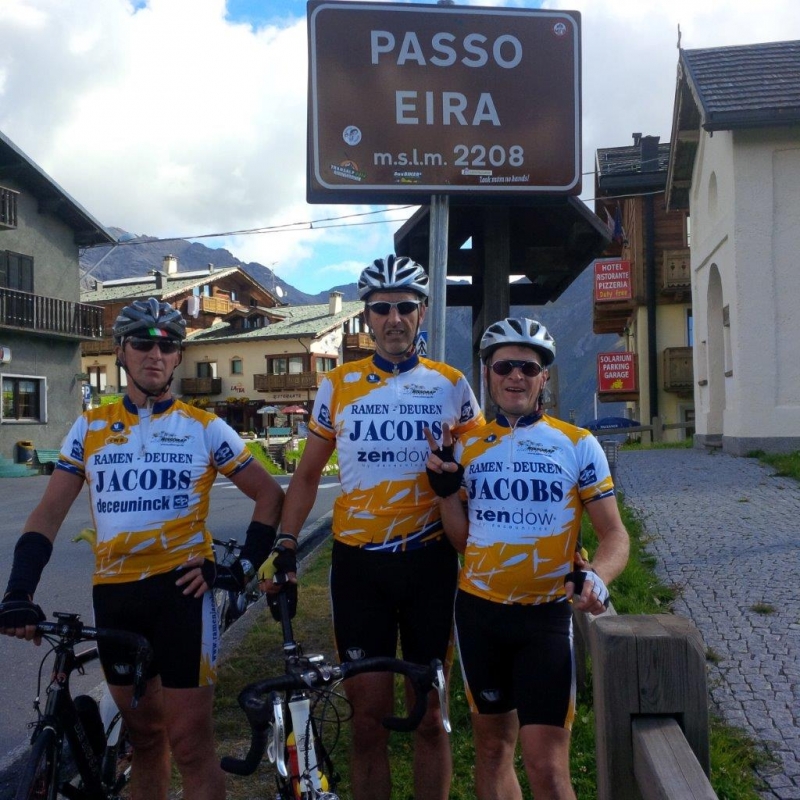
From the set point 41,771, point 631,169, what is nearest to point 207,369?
point 631,169

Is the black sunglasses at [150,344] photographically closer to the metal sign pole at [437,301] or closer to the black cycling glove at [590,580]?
the black cycling glove at [590,580]

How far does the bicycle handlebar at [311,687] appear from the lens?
2.27m

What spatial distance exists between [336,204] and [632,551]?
12.8 ft

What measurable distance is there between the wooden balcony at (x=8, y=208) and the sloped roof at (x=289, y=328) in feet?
118

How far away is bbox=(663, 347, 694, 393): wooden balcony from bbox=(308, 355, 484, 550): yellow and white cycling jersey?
28.8 meters

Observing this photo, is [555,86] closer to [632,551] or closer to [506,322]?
[506,322]

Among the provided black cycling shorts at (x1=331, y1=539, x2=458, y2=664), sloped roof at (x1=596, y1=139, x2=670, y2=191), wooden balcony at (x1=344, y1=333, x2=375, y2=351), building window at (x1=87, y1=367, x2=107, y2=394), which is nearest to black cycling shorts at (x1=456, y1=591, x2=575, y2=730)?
black cycling shorts at (x1=331, y1=539, x2=458, y2=664)

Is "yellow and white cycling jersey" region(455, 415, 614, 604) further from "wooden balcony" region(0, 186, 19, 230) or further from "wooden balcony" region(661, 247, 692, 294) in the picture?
"wooden balcony" region(661, 247, 692, 294)

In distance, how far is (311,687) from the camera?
2428mm

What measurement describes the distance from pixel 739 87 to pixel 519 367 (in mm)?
14506

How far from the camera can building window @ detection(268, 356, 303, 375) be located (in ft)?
210

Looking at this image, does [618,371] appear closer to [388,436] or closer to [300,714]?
[388,436]

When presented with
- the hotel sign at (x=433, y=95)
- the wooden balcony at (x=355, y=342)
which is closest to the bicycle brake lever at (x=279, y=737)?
the hotel sign at (x=433, y=95)

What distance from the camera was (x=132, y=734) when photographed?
3.16 metres
